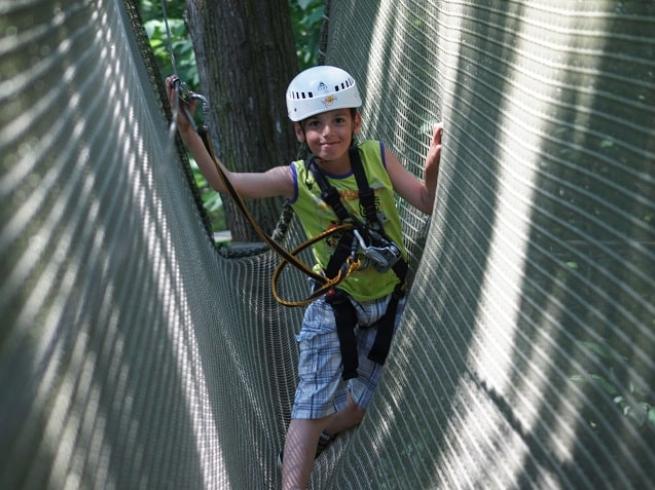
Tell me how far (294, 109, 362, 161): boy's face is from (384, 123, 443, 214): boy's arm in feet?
0.36

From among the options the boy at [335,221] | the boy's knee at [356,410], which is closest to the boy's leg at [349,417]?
the boy's knee at [356,410]

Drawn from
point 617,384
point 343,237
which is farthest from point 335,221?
point 617,384

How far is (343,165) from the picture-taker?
2504 mm

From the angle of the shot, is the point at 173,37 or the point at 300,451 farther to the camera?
the point at 173,37

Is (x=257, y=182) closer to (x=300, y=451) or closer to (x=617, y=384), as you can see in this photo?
(x=300, y=451)

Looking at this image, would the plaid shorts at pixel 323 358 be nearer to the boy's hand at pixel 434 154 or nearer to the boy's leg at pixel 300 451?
the boy's leg at pixel 300 451

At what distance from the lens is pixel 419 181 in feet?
8.11

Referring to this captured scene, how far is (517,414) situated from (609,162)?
1.17 feet

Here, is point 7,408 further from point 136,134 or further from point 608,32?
point 136,134

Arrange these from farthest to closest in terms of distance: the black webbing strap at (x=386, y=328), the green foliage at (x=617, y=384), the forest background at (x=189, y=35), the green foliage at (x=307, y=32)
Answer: the forest background at (x=189, y=35), the green foliage at (x=307, y=32), the black webbing strap at (x=386, y=328), the green foliage at (x=617, y=384)

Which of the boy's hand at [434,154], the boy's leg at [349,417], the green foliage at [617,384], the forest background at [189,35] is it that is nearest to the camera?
the green foliage at [617,384]

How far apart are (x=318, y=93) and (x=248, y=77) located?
2039 millimetres

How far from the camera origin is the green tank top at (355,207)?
2.48m

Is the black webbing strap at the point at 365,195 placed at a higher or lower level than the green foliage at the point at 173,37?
higher
